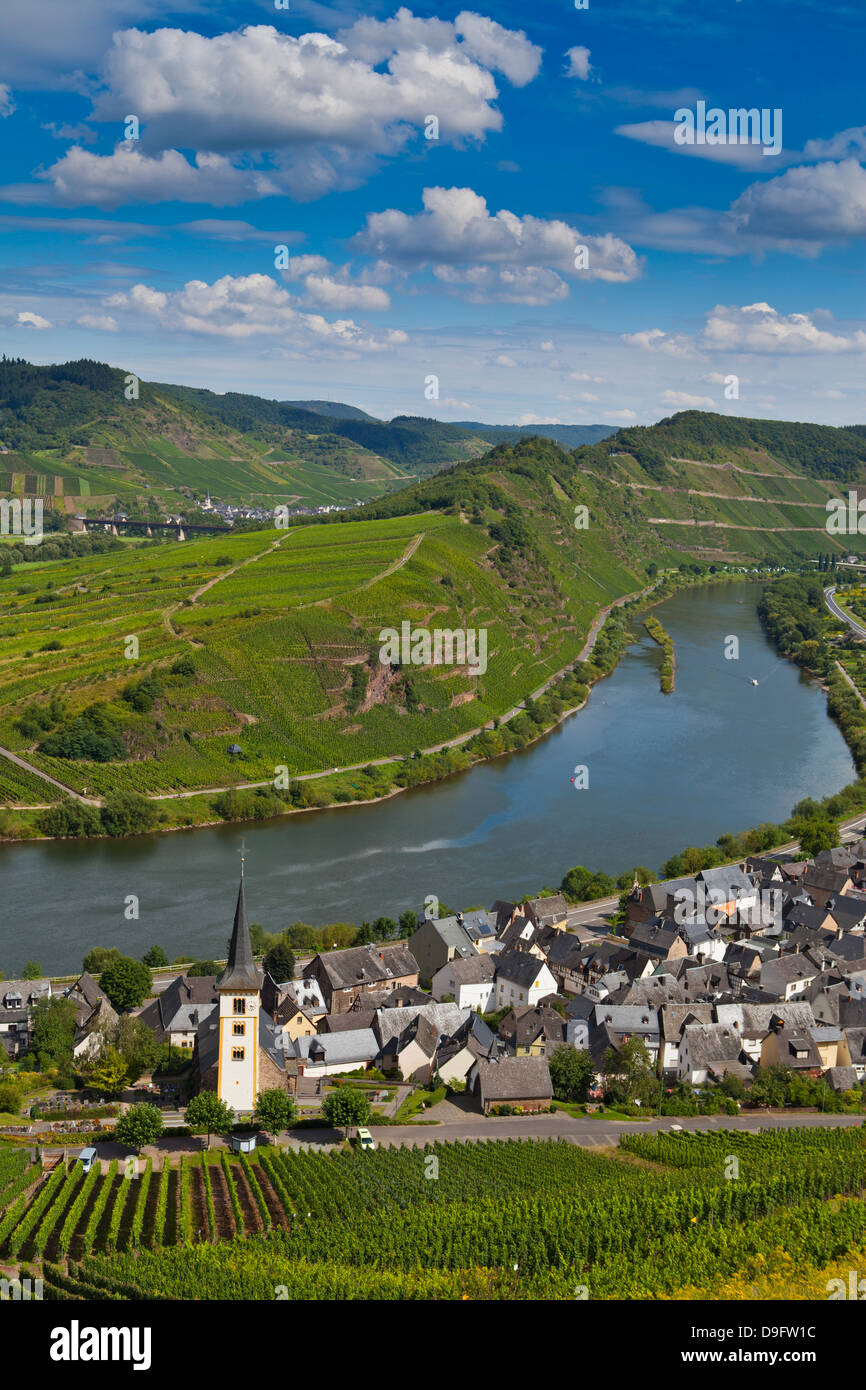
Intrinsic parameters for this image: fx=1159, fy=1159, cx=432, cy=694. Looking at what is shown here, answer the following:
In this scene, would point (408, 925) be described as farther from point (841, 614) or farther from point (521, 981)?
point (841, 614)

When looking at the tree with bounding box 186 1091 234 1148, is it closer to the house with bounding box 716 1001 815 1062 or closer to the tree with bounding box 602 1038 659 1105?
the tree with bounding box 602 1038 659 1105

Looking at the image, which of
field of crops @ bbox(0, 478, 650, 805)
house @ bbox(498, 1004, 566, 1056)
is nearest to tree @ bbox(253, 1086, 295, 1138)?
house @ bbox(498, 1004, 566, 1056)

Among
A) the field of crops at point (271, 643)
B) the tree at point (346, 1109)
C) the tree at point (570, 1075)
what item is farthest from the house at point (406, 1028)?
the field of crops at point (271, 643)

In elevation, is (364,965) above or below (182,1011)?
above

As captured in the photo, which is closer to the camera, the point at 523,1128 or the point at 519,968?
the point at 523,1128

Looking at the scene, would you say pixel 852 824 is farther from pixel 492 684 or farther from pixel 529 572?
pixel 529 572

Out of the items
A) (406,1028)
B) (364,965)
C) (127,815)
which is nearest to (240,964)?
(406,1028)

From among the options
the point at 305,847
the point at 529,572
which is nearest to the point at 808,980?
the point at 305,847

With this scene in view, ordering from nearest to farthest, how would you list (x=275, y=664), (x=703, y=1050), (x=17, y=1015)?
(x=703, y=1050) → (x=17, y=1015) → (x=275, y=664)
